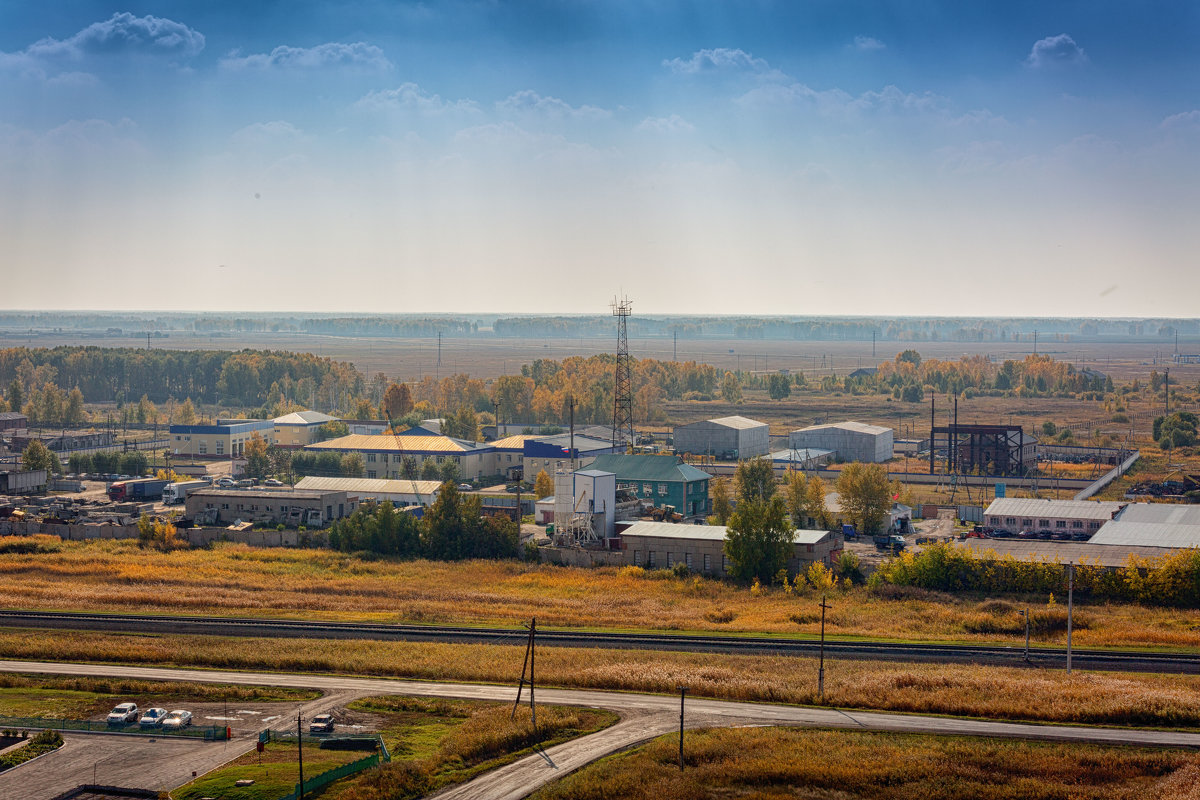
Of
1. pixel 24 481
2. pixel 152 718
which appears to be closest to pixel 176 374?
pixel 24 481

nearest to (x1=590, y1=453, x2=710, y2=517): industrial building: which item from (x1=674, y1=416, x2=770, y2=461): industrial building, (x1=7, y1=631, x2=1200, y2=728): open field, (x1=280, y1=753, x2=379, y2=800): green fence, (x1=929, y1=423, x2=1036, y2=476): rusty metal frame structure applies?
(x1=929, y1=423, x2=1036, y2=476): rusty metal frame structure

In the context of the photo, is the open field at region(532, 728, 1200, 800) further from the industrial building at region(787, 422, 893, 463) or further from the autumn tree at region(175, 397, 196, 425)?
the autumn tree at region(175, 397, 196, 425)

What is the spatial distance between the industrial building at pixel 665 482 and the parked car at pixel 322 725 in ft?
89.5

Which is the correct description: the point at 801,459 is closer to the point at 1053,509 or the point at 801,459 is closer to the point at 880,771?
the point at 1053,509

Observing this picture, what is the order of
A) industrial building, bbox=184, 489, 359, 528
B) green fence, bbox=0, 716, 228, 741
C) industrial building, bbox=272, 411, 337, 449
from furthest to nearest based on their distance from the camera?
industrial building, bbox=272, 411, 337, 449
industrial building, bbox=184, 489, 359, 528
green fence, bbox=0, 716, 228, 741

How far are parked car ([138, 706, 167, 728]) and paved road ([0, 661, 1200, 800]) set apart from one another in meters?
2.23

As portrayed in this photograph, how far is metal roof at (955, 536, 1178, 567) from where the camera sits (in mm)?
36969

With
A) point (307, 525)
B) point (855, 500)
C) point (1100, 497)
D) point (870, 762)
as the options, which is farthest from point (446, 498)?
point (1100, 497)

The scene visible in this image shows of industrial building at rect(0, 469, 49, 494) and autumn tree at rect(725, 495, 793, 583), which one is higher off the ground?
autumn tree at rect(725, 495, 793, 583)

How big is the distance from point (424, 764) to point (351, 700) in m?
4.81

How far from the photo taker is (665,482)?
170ft

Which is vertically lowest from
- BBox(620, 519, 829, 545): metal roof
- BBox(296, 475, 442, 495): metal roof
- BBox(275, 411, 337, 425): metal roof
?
BBox(296, 475, 442, 495): metal roof

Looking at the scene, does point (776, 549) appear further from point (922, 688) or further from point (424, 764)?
point (424, 764)

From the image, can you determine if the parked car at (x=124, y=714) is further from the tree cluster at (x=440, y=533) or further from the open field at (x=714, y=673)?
the tree cluster at (x=440, y=533)
